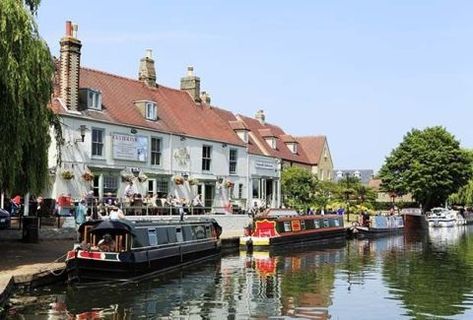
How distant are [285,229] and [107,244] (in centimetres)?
1713

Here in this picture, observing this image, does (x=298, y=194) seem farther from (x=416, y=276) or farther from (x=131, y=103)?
(x=416, y=276)

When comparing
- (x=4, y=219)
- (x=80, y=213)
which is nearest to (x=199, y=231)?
(x=80, y=213)

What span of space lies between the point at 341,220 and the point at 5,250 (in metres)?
27.2

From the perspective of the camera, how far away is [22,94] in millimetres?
19047

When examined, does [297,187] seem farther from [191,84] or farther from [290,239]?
[290,239]

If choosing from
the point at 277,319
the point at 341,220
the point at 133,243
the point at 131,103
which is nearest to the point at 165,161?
the point at 131,103

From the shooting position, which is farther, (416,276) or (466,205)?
(466,205)

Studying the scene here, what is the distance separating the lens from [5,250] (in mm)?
22625

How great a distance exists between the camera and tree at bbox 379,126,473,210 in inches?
2694

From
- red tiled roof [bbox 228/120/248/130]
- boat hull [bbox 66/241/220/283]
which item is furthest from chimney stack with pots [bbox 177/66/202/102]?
boat hull [bbox 66/241/220/283]

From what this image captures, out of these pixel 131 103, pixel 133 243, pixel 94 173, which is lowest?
pixel 133 243

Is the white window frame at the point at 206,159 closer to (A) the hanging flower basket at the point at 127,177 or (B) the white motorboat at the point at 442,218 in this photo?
(A) the hanging flower basket at the point at 127,177

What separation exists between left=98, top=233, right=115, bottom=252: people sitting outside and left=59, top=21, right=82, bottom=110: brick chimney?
13328 mm

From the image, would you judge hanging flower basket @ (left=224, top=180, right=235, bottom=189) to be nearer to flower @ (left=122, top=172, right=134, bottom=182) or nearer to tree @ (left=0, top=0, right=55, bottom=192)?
flower @ (left=122, top=172, right=134, bottom=182)
